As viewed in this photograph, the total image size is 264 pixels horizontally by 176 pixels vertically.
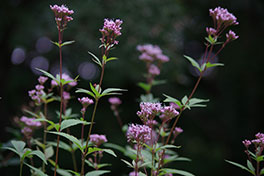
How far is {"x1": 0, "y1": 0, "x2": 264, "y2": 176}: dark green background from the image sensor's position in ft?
16.9

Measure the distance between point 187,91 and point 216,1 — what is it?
250cm

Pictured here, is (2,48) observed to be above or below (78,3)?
below

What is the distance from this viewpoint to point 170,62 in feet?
17.3

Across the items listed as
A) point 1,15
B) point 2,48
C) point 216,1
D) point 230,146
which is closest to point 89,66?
point 2,48

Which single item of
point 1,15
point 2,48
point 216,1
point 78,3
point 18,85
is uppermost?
point 216,1

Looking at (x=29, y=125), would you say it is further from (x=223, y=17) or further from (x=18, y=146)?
(x=223, y=17)

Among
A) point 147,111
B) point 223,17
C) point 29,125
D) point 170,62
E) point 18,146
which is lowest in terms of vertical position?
point 18,146

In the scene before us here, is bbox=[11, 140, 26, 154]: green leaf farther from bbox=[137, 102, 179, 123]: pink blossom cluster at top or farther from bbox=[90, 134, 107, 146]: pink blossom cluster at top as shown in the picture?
bbox=[137, 102, 179, 123]: pink blossom cluster at top

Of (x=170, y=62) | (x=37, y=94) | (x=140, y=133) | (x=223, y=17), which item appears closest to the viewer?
(x=140, y=133)

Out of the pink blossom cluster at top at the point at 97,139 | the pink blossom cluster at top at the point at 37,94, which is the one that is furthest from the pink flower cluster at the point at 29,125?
the pink blossom cluster at top at the point at 97,139

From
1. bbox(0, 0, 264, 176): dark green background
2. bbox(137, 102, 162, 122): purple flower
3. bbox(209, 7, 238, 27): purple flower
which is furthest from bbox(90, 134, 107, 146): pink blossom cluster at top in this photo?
Result: bbox(0, 0, 264, 176): dark green background

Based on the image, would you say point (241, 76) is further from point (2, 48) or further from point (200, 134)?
point (2, 48)

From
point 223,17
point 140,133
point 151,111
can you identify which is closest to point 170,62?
point 223,17

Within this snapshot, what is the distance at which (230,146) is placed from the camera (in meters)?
6.50
